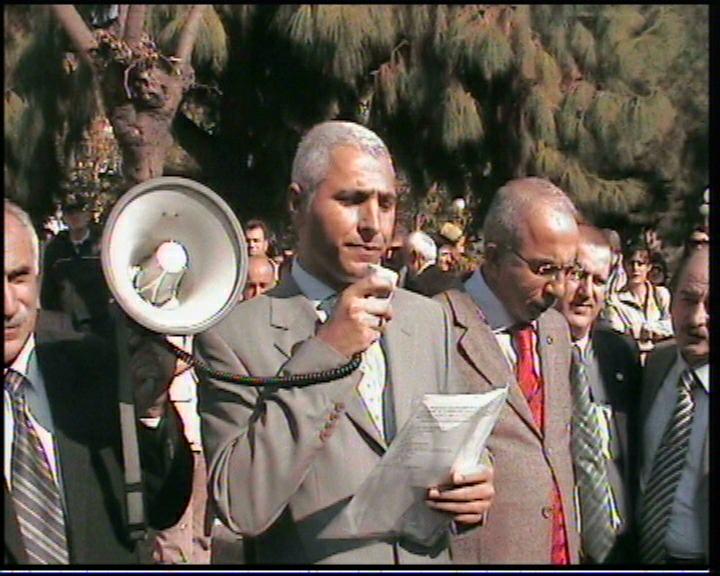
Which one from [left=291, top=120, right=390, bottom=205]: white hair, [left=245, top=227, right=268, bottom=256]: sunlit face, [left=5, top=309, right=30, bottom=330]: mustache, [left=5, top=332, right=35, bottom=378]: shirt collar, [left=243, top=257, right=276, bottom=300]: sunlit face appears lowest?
[left=5, top=332, right=35, bottom=378]: shirt collar

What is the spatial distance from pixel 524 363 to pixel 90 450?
108 cm

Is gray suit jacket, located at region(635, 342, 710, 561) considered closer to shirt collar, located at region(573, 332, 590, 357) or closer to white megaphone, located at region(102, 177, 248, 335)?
shirt collar, located at region(573, 332, 590, 357)

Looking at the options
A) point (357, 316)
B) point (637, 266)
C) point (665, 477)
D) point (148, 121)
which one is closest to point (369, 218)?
point (357, 316)

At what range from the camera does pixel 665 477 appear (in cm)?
318

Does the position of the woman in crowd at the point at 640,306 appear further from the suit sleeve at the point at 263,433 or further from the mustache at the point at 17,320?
the mustache at the point at 17,320

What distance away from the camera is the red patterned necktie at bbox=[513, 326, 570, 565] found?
10.1 ft

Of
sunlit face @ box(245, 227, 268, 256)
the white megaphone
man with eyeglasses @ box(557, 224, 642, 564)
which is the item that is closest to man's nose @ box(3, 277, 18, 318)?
the white megaphone

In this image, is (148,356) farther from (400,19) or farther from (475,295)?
(400,19)

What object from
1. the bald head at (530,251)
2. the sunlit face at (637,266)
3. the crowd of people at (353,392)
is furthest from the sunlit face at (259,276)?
the sunlit face at (637,266)

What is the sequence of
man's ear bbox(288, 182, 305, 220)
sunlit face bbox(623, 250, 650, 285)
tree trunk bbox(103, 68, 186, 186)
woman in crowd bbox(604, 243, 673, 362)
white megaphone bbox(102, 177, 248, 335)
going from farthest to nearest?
sunlit face bbox(623, 250, 650, 285) < woman in crowd bbox(604, 243, 673, 362) < tree trunk bbox(103, 68, 186, 186) < man's ear bbox(288, 182, 305, 220) < white megaphone bbox(102, 177, 248, 335)

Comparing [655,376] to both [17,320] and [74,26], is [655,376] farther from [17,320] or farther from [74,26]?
[74,26]

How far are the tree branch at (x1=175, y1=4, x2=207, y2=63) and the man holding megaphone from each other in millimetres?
431

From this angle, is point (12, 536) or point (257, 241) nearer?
point (12, 536)
